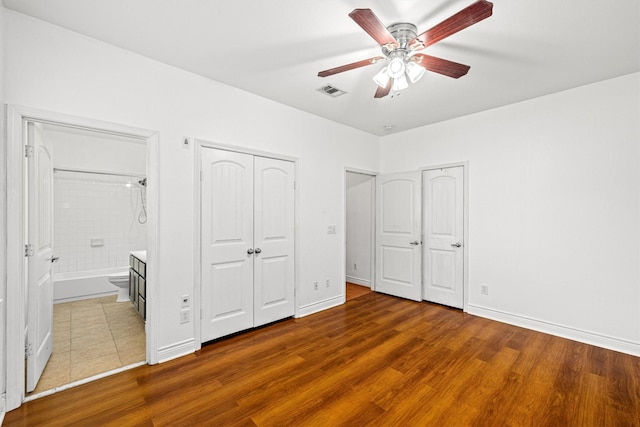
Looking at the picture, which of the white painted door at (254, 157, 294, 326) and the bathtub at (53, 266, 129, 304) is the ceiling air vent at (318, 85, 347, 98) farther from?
the bathtub at (53, 266, 129, 304)

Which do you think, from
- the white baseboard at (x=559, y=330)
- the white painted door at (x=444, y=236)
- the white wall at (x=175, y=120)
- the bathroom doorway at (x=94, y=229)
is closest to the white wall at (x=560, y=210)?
the white baseboard at (x=559, y=330)

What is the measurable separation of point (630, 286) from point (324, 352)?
3.06 m

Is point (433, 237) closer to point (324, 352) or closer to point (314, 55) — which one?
point (324, 352)

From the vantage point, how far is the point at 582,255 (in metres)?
3.08

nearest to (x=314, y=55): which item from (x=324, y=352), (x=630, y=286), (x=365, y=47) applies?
(x=365, y=47)

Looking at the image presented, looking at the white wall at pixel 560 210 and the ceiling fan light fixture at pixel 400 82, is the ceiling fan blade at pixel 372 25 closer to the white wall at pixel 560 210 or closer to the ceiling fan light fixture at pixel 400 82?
the ceiling fan light fixture at pixel 400 82

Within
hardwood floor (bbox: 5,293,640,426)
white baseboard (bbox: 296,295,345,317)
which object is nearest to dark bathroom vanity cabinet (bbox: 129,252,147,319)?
hardwood floor (bbox: 5,293,640,426)

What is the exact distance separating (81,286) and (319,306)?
3.79 metres

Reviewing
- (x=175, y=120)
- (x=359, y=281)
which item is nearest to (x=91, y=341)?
(x=175, y=120)

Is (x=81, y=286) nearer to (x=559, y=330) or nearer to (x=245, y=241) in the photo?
(x=245, y=241)

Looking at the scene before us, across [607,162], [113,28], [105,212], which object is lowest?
[105,212]

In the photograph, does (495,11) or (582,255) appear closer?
(495,11)

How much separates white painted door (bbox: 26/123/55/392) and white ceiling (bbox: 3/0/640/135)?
106 centimetres

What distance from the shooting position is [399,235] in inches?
183
